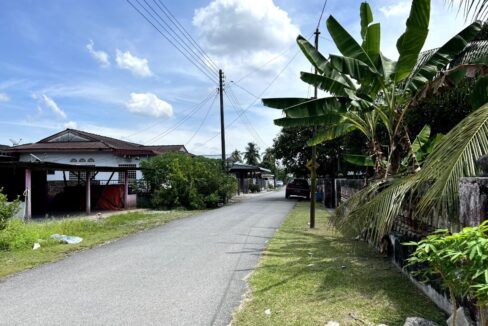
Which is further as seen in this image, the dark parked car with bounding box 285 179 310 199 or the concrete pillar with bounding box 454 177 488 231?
the dark parked car with bounding box 285 179 310 199

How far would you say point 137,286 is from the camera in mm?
6496

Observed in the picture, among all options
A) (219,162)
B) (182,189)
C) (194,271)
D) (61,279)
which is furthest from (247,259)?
(219,162)

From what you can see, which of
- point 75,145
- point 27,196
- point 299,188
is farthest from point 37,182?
point 299,188

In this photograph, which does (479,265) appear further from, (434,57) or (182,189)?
(182,189)

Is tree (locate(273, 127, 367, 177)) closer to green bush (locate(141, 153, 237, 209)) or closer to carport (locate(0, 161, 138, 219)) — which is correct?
green bush (locate(141, 153, 237, 209))

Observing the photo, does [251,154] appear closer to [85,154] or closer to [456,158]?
[85,154]

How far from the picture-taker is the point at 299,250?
9492 mm

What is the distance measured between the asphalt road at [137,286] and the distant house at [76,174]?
455 inches

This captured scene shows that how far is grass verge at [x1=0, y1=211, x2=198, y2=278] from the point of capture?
8.54 meters

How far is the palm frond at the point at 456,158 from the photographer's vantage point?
162 inches

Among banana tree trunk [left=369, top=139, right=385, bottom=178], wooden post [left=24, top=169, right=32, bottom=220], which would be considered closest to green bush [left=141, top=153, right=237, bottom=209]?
wooden post [left=24, top=169, right=32, bottom=220]

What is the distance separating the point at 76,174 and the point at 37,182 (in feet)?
10.1

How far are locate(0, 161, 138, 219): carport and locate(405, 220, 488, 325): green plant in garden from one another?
1633 centimetres

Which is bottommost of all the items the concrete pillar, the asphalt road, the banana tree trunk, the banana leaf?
the asphalt road
